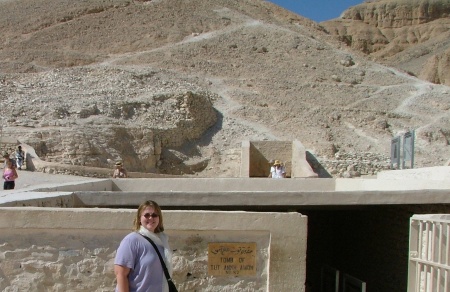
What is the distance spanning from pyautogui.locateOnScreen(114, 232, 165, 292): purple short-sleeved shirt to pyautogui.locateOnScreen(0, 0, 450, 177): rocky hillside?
646 inches

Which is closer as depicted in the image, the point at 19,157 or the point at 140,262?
the point at 140,262

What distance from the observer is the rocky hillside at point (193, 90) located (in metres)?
24.1

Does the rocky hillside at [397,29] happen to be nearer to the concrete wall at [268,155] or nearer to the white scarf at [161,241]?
the concrete wall at [268,155]

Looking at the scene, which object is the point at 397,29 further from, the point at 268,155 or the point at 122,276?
the point at 122,276

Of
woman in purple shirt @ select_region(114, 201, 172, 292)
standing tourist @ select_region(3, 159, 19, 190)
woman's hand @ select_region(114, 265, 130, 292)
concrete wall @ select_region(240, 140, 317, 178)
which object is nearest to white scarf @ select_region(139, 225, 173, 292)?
woman in purple shirt @ select_region(114, 201, 172, 292)

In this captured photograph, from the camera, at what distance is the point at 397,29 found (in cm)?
9050

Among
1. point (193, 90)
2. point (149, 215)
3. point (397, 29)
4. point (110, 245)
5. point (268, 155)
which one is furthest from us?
point (397, 29)

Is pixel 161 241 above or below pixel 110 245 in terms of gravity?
above

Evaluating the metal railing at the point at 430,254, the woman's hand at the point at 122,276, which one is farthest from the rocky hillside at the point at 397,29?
the woman's hand at the point at 122,276

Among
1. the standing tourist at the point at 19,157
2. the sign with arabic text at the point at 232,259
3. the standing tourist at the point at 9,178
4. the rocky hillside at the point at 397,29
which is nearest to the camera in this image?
the sign with arabic text at the point at 232,259

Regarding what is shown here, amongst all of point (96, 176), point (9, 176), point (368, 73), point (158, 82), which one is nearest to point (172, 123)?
point (158, 82)

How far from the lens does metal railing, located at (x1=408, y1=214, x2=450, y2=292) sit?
6.51 metres

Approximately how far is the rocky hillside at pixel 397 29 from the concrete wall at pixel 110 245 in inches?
2500

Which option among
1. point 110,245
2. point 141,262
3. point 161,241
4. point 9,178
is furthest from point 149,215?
point 9,178
